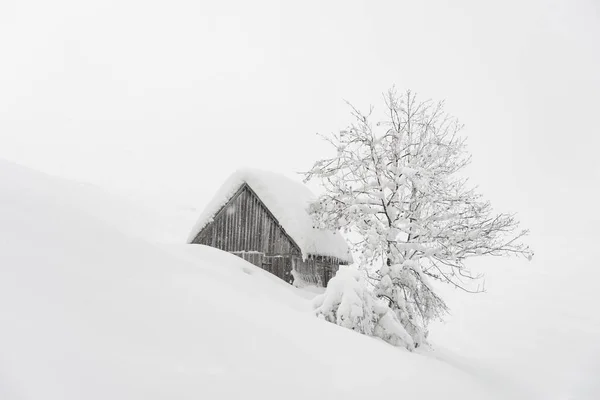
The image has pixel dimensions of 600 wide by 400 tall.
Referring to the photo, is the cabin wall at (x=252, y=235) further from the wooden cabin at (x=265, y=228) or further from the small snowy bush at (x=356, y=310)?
the small snowy bush at (x=356, y=310)

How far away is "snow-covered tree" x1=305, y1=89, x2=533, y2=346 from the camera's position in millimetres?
12766

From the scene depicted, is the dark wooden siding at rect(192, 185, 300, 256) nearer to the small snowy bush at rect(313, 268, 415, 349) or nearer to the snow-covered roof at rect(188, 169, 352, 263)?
the snow-covered roof at rect(188, 169, 352, 263)

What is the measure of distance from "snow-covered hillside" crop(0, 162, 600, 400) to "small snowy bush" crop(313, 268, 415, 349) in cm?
220

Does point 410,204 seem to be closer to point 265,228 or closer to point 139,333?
point 265,228

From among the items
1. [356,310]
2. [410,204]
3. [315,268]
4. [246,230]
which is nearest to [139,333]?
[356,310]

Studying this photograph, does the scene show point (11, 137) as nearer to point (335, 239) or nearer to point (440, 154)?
point (335, 239)

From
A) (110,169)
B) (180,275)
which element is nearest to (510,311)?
(180,275)

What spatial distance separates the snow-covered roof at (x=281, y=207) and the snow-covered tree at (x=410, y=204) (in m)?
0.82

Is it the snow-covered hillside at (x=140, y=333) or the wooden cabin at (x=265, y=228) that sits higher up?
the wooden cabin at (x=265, y=228)

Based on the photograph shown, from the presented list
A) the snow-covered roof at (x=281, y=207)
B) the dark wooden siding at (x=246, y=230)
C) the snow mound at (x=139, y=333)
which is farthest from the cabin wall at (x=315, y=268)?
the snow mound at (x=139, y=333)

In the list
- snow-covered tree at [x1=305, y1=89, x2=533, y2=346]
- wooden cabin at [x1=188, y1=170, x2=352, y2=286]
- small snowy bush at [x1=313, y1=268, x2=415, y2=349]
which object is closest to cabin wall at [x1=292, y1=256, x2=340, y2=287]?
wooden cabin at [x1=188, y1=170, x2=352, y2=286]

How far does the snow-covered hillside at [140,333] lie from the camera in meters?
2.07

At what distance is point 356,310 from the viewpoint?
6844 millimetres

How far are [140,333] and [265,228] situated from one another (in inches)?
505
